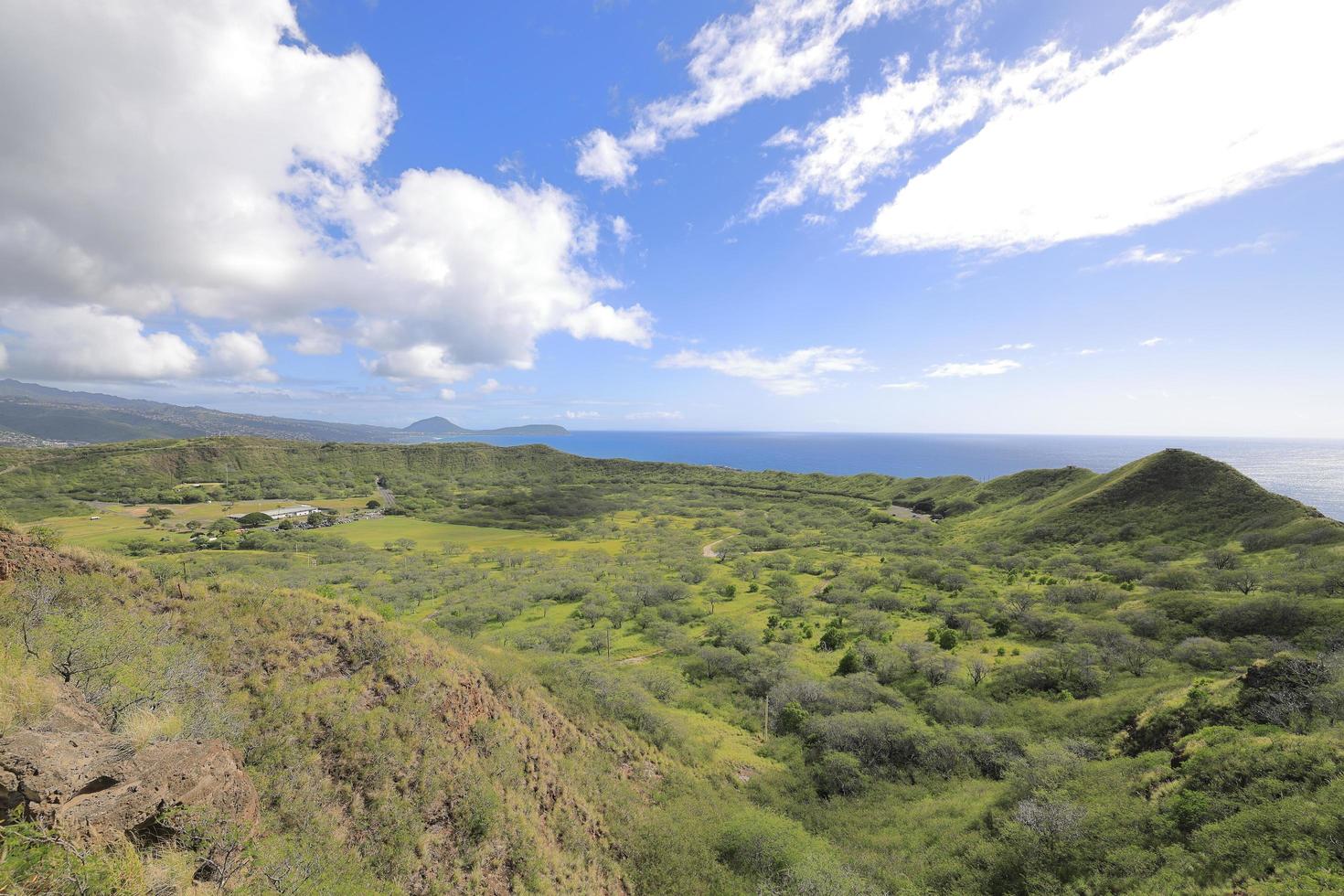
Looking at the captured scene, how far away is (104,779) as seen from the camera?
8.66 meters

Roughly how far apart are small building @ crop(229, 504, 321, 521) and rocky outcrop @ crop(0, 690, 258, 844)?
114m

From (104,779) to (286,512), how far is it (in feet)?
419

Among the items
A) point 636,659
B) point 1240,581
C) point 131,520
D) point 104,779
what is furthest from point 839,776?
point 131,520

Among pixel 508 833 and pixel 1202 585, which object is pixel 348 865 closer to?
pixel 508 833

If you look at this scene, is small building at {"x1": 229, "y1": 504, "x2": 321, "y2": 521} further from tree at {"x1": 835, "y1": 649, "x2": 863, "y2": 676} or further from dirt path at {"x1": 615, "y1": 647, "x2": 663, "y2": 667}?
tree at {"x1": 835, "y1": 649, "x2": 863, "y2": 676}

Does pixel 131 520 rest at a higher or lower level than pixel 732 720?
higher

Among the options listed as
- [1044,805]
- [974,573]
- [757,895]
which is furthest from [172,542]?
[974,573]

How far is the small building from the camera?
9938cm

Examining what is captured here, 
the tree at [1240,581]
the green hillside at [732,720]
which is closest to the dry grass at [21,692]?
the green hillside at [732,720]

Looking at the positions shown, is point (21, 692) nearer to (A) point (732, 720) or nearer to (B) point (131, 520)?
(A) point (732, 720)

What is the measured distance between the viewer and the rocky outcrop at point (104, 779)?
7.62 metres

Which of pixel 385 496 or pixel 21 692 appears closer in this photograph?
pixel 21 692

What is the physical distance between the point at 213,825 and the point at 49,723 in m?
3.98

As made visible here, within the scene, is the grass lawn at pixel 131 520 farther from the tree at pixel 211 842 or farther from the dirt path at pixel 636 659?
the tree at pixel 211 842
